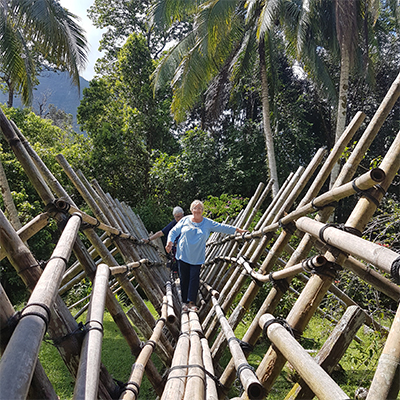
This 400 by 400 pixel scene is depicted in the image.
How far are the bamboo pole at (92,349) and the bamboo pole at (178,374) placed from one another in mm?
474

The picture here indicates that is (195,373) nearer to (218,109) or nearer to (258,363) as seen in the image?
(258,363)

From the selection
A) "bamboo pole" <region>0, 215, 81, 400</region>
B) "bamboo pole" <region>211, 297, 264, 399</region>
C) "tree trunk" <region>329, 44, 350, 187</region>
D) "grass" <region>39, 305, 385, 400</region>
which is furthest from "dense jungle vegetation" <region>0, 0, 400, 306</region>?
"bamboo pole" <region>0, 215, 81, 400</region>

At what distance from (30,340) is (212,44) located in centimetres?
701

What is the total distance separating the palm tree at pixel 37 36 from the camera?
5781mm

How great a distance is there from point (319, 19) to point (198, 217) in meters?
7.07

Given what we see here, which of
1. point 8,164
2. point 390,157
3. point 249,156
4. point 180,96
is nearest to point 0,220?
point 390,157

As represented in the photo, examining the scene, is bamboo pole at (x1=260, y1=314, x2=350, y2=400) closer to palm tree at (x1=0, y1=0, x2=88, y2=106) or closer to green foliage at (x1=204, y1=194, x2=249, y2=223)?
green foliage at (x1=204, y1=194, x2=249, y2=223)

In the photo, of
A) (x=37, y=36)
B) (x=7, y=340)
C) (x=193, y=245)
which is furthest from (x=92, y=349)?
(x=37, y=36)

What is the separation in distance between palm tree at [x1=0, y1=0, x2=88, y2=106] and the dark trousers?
5.03m

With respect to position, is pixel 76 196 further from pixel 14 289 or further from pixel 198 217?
pixel 198 217

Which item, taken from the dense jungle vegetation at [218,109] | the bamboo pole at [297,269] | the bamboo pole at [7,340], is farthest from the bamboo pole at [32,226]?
the dense jungle vegetation at [218,109]

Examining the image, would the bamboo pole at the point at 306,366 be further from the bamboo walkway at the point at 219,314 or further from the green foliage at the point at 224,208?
the green foliage at the point at 224,208

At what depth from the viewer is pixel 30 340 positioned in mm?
833

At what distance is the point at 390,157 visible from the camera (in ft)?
4.93
